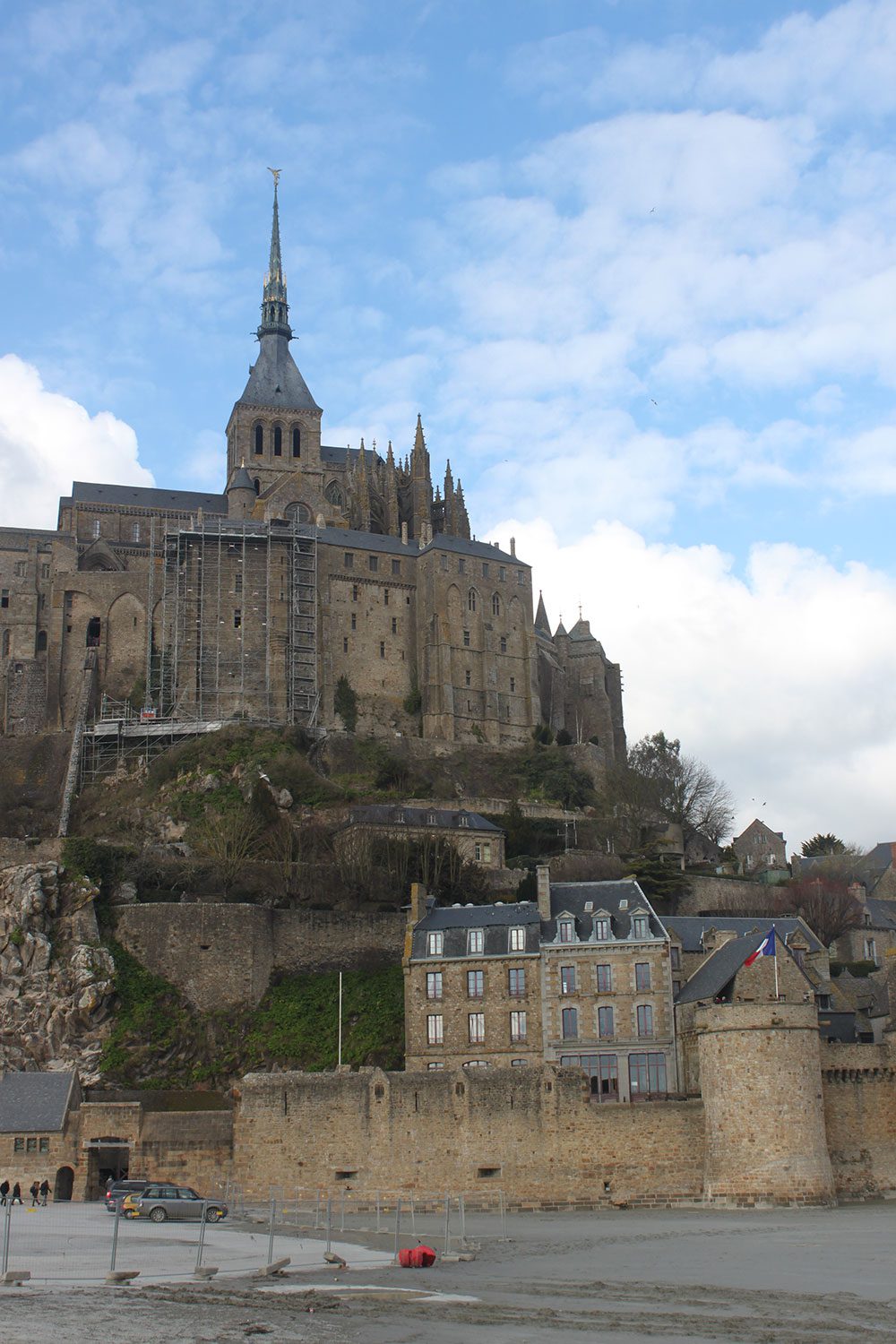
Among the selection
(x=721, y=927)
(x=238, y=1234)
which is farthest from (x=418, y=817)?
(x=238, y=1234)

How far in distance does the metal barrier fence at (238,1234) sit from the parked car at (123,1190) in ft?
1.50

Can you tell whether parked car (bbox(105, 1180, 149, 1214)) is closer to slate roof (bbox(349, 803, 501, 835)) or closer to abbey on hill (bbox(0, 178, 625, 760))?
slate roof (bbox(349, 803, 501, 835))

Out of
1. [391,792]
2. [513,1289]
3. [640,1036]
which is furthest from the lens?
[391,792]

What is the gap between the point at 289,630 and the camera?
79312mm

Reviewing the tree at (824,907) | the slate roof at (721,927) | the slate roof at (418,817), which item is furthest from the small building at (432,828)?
the slate roof at (721,927)

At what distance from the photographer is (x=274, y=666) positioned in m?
78.5

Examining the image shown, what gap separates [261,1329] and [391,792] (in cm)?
4991

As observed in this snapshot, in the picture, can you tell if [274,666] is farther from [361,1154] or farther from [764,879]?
[361,1154]

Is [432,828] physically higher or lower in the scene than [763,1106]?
higher

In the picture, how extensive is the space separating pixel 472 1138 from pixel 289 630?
143ft

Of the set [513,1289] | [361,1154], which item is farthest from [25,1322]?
[361,1154]

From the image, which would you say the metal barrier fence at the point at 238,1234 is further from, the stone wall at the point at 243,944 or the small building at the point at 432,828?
the small building at the point at 432,828

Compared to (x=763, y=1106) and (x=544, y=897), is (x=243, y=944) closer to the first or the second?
(x=544, y=897)

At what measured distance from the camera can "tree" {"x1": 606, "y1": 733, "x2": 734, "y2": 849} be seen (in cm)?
7331
